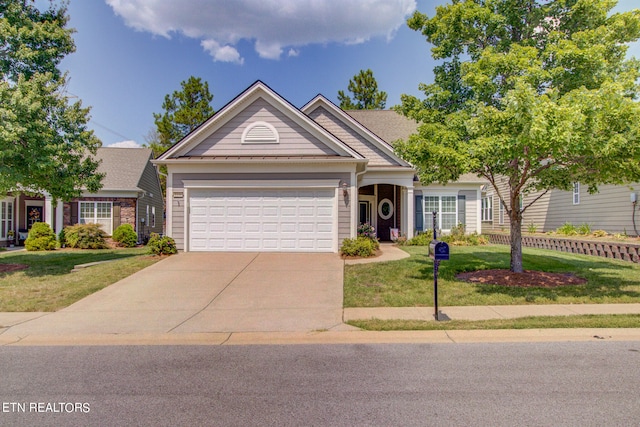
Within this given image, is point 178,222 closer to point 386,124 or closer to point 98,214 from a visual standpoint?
point 98,214

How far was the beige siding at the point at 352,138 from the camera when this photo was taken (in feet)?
66.9

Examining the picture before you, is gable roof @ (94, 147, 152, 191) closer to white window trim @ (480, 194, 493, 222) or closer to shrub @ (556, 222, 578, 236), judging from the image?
shrub @ (556, 222, 578, 236)

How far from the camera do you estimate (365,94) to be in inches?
1506

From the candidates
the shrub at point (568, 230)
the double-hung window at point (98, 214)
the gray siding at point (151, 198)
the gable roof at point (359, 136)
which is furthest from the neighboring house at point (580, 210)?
the double-hung window at point (98, 214)

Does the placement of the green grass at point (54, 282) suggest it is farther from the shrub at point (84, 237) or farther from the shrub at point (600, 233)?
the shrub at point (600, 233)

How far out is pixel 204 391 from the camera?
4637 mm

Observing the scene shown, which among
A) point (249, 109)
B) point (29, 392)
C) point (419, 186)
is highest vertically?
point (249, 109)


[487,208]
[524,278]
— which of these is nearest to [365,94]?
[487,208]

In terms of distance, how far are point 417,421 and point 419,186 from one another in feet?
59.3

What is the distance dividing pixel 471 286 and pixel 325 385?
247 inches

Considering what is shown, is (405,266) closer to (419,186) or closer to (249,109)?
(249,109)

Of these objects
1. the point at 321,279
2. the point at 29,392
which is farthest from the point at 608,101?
the point at 29,392

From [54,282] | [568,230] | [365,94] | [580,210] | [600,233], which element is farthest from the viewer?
[365,94]

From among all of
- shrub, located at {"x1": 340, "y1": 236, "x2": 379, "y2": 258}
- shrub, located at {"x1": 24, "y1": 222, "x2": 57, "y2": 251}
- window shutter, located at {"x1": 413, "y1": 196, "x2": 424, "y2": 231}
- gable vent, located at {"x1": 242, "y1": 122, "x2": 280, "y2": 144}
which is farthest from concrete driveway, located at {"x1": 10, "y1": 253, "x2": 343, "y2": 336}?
shrub, located at {"x1": 24, "y1": 222, "x2": 57, "y2": 251}
